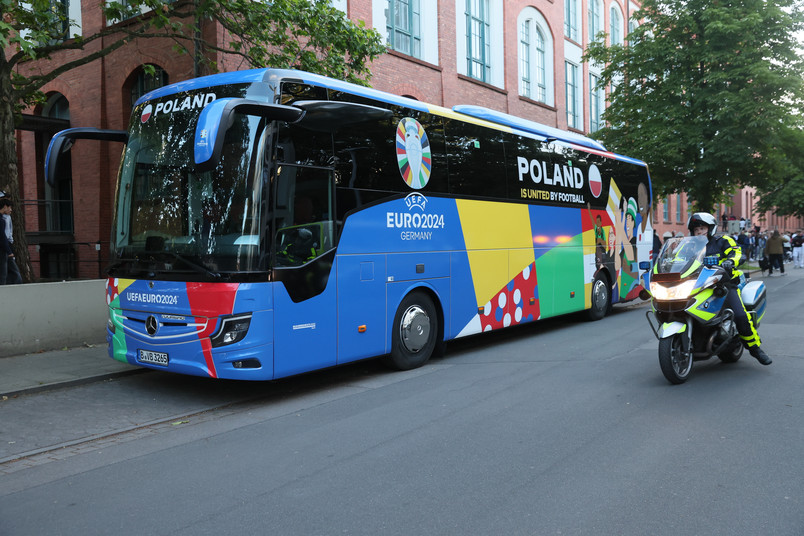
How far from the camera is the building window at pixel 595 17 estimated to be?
3244 cm

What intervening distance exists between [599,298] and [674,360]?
630 cm

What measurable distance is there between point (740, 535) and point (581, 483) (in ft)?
3.24

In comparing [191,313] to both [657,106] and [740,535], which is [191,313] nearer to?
[740,535]

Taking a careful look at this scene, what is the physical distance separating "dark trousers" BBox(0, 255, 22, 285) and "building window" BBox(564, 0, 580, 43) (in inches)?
996

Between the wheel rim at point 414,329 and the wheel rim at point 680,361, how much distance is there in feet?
9.85

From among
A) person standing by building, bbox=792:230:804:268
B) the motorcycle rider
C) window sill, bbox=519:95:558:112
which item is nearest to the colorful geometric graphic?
the motorcycle rider

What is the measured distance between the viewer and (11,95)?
1074 centimetres

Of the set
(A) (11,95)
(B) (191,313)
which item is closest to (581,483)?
(B) (191,313)

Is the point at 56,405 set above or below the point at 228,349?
below

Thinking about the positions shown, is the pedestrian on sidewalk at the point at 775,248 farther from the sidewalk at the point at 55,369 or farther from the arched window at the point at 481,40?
the sidewalk at the point at 55,369

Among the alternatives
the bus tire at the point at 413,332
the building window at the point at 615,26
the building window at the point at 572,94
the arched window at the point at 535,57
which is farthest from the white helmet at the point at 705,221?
the building window at the point at 615,26

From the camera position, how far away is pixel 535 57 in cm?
2711

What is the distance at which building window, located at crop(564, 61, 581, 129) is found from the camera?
30359 mm

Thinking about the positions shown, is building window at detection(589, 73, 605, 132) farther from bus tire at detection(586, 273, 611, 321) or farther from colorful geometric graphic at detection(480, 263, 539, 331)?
colorful geometric graphic at detection(480, 263, 539, 331)
